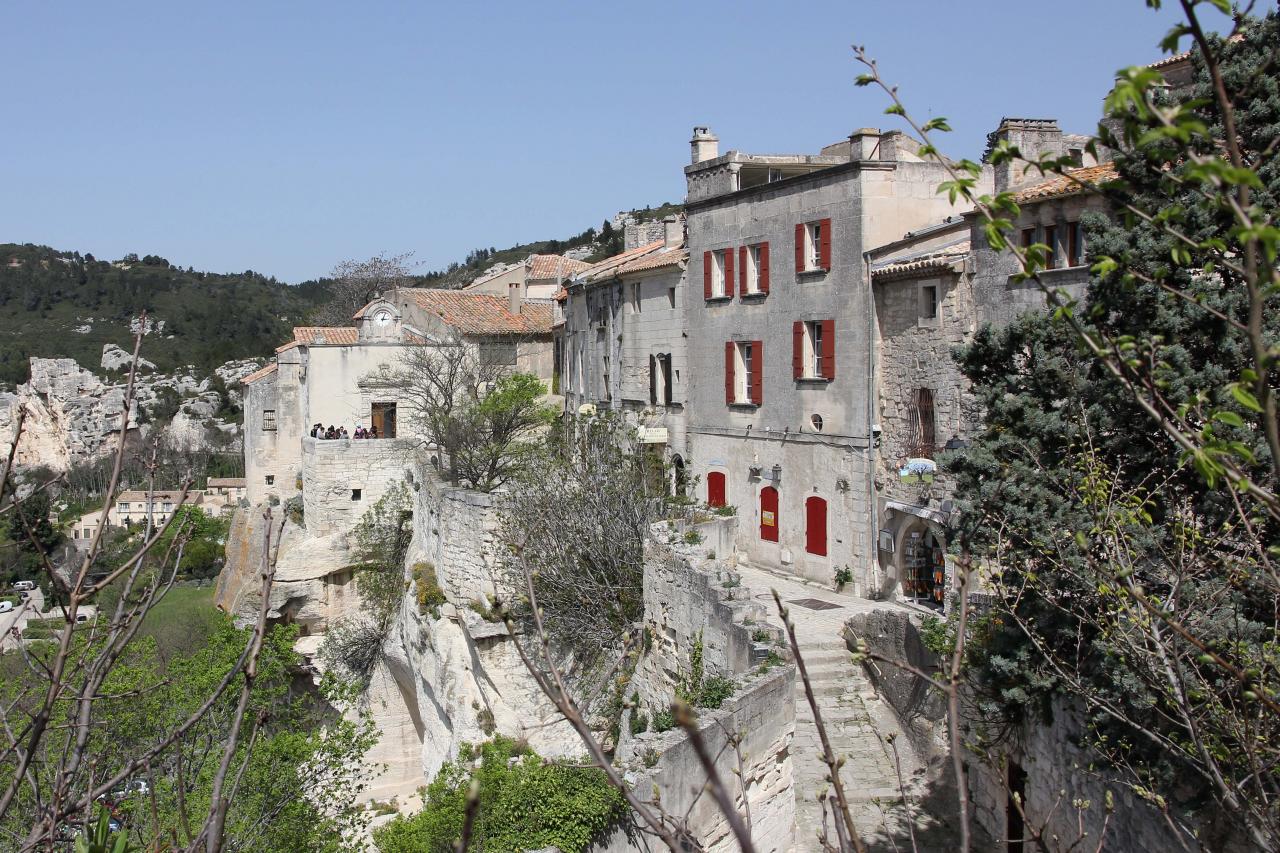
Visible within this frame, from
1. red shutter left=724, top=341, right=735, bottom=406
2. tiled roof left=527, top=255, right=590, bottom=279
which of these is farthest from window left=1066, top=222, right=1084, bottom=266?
tiled roof left=527, top=255, right=590, bottom=279

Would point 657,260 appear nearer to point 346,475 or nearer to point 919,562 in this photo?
point 346,475

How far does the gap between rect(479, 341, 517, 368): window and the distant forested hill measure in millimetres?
55139

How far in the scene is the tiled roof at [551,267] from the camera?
48266mm

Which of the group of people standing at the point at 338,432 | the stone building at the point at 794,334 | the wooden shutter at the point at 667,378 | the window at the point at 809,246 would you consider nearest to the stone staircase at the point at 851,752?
the stone building at the point at 794,334

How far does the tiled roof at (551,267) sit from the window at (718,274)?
20079 millimetres

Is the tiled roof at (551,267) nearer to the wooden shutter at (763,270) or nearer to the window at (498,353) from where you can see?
the window at (498,353)

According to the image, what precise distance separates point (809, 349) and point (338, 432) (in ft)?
43.0

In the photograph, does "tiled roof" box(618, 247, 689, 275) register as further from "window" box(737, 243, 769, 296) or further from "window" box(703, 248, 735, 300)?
"window" box(737, 243, 769, 296)

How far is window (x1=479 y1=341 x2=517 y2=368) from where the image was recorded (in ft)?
114

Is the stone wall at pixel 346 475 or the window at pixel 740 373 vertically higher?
the window at pixel 740 373

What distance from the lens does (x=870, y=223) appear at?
22734mm

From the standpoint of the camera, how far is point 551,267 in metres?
49.2

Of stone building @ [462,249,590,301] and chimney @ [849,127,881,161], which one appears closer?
chimney @ [849,127,881,161]

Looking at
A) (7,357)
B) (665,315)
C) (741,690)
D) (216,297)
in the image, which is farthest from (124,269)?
(741,690)
